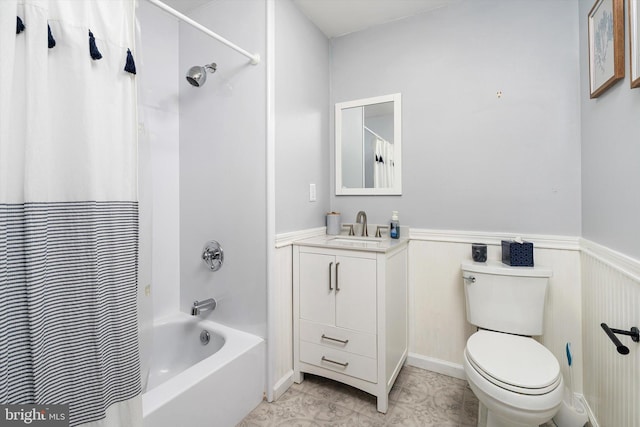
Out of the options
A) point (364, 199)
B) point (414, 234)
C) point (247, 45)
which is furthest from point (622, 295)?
point (247, 45)

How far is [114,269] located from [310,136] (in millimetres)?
1404

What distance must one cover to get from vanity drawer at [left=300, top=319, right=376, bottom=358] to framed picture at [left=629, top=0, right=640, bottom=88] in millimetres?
1486

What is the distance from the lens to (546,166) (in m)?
1.61

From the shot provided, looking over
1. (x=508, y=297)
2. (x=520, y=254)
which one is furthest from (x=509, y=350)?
(x=520, y=254)

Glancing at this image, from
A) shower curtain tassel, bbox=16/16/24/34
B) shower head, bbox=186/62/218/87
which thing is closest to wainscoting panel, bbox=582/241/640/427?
shower curtain tassel, bbox=16/16/24/34

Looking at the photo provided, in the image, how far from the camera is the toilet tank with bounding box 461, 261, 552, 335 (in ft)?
4.85

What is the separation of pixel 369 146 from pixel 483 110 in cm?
75

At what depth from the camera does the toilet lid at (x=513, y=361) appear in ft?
3.57

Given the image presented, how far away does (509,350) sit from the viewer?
4.23 ft

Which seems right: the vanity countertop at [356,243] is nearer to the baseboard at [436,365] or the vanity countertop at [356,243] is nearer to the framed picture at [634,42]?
the baseboard at [436,365]

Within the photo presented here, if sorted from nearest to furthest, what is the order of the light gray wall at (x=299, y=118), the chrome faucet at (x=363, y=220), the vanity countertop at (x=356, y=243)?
the vanity countertop at (x=356, y=243)
the light gray wall at (x=299, y=118)
the chrome faucet at (x=363, y=220)

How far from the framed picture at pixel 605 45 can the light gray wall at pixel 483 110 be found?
9.1 inches

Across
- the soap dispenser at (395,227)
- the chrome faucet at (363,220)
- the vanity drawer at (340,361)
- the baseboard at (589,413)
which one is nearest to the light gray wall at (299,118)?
the chrome faucet at (363,220)

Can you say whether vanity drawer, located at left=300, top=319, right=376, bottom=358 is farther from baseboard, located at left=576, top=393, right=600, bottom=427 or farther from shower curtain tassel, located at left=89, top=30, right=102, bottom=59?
shower curtain tassel, located at left=89, top=30, right=102, bottom=59
